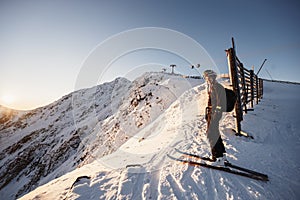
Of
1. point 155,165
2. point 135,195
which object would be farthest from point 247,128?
point 135,195

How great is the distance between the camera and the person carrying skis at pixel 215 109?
3742 mm

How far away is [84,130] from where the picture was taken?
4266cm

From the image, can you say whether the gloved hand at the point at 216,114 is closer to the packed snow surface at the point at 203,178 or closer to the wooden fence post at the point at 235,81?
the packed snow surface at the point at 203,178

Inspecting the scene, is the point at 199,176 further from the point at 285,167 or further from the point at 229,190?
the point at 285,167

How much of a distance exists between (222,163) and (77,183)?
14.3 feet

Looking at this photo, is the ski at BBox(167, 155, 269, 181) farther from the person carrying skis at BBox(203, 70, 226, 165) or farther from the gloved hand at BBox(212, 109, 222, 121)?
the gloved hand at BBox(212, 109, 222, 121)

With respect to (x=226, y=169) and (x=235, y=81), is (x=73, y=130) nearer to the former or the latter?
(x=235, y=81)

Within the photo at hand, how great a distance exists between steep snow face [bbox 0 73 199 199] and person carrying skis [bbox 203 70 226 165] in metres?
16.6

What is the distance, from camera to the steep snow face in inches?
956

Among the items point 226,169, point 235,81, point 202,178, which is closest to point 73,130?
point 235,81

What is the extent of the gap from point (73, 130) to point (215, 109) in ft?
169

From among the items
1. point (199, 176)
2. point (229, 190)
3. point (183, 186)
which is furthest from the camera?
point (199, 176)

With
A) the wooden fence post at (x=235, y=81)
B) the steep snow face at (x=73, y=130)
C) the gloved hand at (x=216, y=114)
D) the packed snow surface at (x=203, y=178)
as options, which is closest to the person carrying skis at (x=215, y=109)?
the gloved hand at (x=216, y=114)

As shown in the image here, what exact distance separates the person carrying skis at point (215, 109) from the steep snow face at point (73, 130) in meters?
16.6
